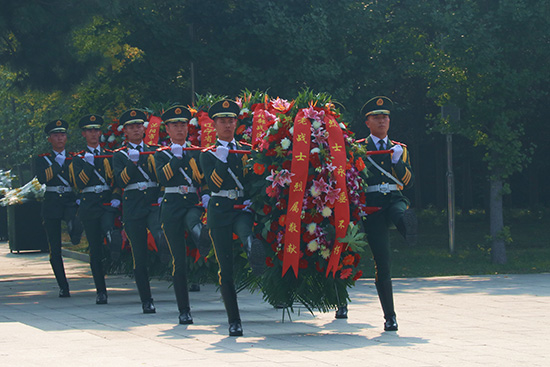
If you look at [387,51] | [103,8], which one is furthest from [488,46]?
[103,8]

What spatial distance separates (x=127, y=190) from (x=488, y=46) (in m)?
8.85

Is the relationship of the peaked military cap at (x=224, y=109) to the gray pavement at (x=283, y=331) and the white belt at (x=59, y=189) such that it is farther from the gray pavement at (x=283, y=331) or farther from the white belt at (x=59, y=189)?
the white belt at (x=59, y=189)

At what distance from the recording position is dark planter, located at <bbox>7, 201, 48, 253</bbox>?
22.6 meters

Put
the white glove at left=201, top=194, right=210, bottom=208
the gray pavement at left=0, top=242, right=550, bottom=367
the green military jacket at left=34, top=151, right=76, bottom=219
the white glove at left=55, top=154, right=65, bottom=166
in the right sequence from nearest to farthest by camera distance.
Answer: the gray pavement at left=0, top=242, right=550, bottom=367, the white glove at left=201, top=194, right=210, bottom=208, the green military jacket at left=34, top=151, right=76, bottom=219, the white glove at left=55, top=154, right=65, bottom=166

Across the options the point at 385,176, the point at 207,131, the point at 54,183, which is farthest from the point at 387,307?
the point at 54,183

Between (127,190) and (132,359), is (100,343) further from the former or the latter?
(127,190)

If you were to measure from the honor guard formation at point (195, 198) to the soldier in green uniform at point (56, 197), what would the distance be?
34 centimetres

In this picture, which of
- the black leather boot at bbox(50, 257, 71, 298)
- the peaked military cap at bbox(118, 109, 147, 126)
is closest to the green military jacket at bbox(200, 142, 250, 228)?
the peaked military cap at bbox(118, 109, 147, 126)

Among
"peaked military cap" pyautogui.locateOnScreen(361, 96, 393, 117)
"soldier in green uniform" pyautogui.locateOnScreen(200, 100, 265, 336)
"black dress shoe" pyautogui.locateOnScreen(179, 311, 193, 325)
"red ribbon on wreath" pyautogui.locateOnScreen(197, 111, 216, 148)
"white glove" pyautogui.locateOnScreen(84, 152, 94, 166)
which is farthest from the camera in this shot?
"red ribbon on wreath" pyautogui.locateOnScreen(197, 111, 216, 148)

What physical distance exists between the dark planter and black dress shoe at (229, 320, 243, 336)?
13.8 m

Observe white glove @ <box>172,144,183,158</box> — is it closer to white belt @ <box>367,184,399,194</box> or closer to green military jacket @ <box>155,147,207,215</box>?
green military jacket @ <box>155,147,207,215</box>

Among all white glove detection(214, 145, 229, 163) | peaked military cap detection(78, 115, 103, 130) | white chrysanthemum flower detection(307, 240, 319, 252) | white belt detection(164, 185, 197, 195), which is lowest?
white chrysanthemum flower detection(307, 240, 319, 252)

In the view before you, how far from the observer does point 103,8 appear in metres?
16.5

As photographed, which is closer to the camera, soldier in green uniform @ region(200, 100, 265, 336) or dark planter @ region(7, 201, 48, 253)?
soldier in green uniform @ region(200, 100, 265, 336)
